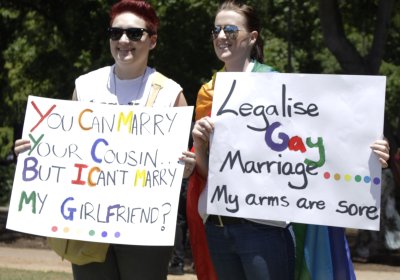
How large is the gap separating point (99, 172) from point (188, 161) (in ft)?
1.45

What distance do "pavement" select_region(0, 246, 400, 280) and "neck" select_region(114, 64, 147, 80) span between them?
5422 millimetres

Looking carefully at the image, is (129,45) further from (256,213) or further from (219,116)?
(256,213)

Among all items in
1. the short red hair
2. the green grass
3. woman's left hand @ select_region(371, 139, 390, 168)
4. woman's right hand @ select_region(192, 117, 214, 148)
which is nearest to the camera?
woman's left hand @ select_region(371, 139, 390, 168)

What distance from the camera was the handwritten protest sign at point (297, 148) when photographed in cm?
362

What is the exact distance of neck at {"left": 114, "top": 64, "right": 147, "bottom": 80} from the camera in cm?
391

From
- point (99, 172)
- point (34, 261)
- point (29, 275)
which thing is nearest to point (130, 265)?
point (99, 172)

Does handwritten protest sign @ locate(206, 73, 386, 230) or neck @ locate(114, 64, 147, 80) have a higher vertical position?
neck @ locate(114, 64, 147, 80)

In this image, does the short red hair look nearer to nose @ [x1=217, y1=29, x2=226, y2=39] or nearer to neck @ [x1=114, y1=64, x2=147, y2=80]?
neck @ [x1=114, y1=64, x2=147, y2=80]

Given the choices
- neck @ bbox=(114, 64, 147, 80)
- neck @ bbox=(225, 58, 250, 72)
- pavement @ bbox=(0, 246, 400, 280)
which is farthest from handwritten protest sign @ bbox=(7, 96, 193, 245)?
pavement @ bbox=(0, 246, 400, 280)

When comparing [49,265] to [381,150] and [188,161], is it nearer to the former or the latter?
[188,161]

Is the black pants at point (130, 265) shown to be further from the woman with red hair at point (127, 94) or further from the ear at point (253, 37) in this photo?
the ear at point (253, 37)

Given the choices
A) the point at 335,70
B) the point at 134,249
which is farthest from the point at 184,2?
the point at 134,249

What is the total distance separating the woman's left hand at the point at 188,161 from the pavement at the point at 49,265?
5413mm

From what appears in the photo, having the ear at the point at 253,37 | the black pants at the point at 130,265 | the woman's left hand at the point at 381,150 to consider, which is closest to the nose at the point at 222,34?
the ear at the point at 253,37
